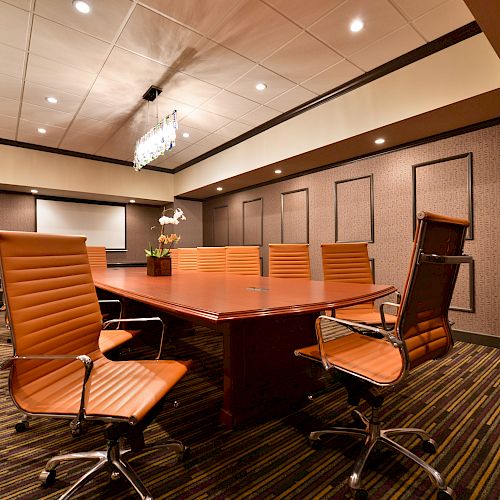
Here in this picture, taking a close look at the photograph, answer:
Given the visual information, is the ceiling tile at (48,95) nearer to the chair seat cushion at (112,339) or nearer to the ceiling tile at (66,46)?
the ceiling tile at (66,46)

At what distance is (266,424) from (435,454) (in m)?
0.87

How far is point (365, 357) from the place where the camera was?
1.41 metres

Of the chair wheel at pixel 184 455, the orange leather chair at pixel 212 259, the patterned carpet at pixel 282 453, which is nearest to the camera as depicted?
the patterned carpet at pixel 282 453

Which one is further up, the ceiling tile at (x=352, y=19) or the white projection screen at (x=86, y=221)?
the ceiling tile at (x=352, y=19)

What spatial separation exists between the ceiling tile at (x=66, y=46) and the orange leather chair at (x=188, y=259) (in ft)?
8.59

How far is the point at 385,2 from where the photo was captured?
2.50 metres

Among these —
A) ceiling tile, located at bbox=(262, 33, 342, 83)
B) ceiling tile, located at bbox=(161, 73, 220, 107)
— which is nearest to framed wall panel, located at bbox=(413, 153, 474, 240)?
ceiling tile, located at bbox=(262, 33, 342, 83)

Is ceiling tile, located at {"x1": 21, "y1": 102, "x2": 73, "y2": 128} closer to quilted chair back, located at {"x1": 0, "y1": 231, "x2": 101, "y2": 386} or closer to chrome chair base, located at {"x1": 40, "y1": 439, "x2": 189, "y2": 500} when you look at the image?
quilted chair back, located at {"x1": 0, "y1": 231, "x2": 101, "y2": 386}

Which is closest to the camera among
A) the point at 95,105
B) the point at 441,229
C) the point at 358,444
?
the point at 441,229

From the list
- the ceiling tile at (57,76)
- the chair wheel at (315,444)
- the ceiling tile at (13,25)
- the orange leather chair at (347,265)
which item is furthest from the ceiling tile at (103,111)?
the chair wheel at (315,444)

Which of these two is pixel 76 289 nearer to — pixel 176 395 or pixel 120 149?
pixel 176 395

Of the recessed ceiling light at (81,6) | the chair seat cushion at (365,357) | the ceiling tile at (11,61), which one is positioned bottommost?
the chair seat cushion at (365,357)

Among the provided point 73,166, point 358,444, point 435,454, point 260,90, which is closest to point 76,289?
point 358,444

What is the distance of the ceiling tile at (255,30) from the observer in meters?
2.60
